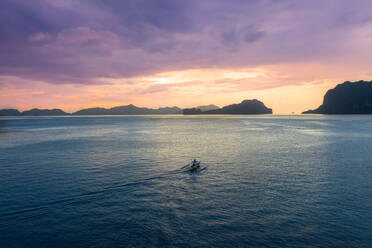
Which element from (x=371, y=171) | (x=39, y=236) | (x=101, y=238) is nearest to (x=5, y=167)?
(x=39, y=236)

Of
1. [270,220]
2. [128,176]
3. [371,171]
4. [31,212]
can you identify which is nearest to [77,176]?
[128,176]

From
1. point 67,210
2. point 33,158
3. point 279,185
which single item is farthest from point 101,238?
point 33,158

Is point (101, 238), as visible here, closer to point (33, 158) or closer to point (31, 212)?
point (31, 212)

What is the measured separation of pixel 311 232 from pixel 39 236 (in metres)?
23.6

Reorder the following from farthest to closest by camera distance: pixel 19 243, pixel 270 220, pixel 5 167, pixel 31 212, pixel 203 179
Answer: pixel 5 167
pixel 203 179
pixel 31 212
pixel 270 220
pixel 19 243

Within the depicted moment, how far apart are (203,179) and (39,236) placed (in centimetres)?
2205

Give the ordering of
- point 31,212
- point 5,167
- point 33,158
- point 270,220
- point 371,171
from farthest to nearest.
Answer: point 33,158 → point 5,167 → point 371,171 → point 31,212 → point 270,220

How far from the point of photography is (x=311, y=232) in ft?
62.8

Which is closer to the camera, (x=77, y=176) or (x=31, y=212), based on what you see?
(x=31, y=212)

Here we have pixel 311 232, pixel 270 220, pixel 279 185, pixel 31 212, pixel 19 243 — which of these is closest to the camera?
pixel 19 243

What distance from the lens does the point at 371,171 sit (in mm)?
38812

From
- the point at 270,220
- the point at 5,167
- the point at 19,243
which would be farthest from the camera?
the point at 5,167

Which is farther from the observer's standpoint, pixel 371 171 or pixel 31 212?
pixel 371 171

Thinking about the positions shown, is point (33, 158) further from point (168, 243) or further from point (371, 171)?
point (371, 171)
